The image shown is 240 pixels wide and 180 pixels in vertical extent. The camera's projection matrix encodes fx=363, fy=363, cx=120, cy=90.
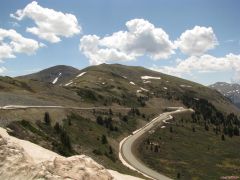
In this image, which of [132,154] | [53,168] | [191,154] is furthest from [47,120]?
[53,168]

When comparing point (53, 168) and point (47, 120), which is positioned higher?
point (47, 120)

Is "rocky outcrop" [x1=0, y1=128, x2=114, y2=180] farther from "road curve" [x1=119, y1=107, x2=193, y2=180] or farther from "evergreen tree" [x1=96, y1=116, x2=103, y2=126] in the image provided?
"evergreen tree" [x1=96, y1=116, x2=103, y2=126]

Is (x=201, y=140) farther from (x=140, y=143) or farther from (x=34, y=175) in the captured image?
(x=34, y=175)

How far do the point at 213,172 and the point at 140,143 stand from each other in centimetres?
2893

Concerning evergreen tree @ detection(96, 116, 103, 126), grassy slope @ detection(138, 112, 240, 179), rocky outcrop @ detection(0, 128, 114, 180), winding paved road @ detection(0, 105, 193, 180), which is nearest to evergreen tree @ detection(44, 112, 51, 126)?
winding paved road @ detection(0, 105, 193, 180)

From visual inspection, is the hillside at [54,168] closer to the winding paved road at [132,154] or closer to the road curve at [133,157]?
the winding paved road at [132,154]

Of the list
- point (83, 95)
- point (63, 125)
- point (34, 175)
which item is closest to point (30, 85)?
point (83, 95)

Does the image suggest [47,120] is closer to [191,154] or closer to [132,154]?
[132,154]

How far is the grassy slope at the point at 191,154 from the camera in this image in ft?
331

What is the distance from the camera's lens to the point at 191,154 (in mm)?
123812

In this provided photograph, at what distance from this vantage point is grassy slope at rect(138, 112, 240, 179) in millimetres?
100738

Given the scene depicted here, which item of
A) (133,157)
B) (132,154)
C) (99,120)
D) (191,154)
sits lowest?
(191,154)

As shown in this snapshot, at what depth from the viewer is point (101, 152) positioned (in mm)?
90500

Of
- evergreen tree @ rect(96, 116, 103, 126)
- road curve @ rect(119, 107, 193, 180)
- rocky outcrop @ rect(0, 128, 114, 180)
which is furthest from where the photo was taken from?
evergreen tree @ rect(96, 116, 103, 126)
